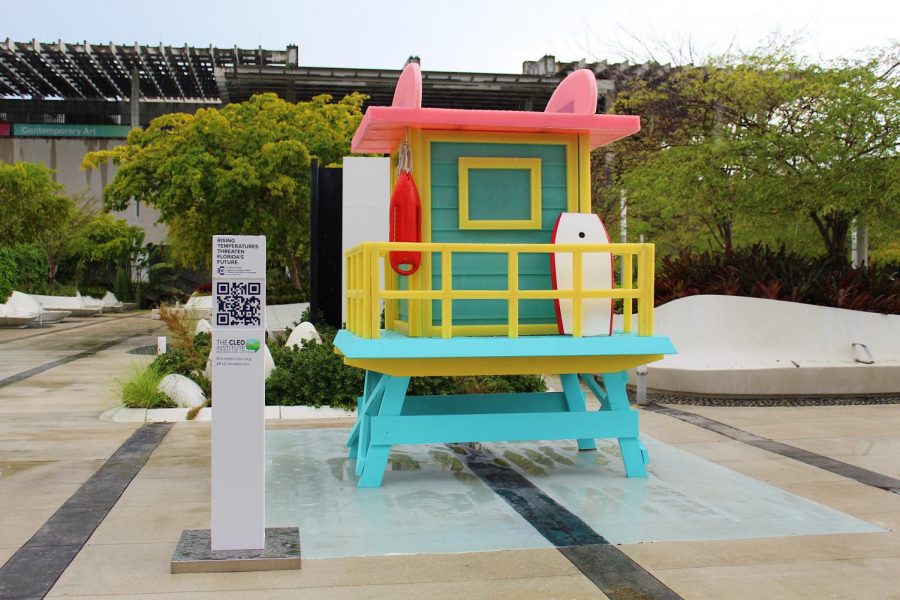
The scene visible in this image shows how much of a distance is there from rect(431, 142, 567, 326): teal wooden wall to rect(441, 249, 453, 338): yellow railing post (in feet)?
1.64

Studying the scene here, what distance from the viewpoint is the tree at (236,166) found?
1991cm

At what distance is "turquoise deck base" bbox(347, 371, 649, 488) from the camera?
7.02m

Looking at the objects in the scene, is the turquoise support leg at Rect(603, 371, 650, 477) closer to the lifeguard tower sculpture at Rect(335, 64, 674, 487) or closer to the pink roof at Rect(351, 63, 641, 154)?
the lifeguard tower sculpture at Rect(335, 64, 674, 487)

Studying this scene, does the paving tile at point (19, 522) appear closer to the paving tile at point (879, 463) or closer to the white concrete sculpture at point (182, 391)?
the white concrete sculpture at point (182, 391)

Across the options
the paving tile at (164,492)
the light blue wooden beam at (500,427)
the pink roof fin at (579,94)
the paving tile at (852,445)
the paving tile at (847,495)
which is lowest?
the paving tile at (852,445)

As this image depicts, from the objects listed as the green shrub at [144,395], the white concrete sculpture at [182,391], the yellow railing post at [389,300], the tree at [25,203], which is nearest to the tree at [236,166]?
the white concrete sculpture at [182,391]

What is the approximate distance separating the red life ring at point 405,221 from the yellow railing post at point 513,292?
0.74 metres

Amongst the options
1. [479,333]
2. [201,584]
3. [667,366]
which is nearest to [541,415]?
[479,333]

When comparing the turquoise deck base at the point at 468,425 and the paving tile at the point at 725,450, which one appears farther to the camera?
the paving tile at the point at 725,450

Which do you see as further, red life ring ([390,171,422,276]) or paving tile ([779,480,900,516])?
red life ring ([390,171,422,276])

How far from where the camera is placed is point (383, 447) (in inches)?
276

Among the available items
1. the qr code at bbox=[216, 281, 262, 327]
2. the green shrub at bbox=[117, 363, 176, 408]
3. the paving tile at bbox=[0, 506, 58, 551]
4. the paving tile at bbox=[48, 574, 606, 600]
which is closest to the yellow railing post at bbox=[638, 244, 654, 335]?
the paving tile at bbox=[48, 574, 606, 600]

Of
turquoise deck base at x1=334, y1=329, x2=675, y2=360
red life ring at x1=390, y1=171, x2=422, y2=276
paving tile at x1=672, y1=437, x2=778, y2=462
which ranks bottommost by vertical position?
paving tile at x1=672, y1=437, x2=778, y2=462

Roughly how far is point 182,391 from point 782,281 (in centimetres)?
Result: 900
